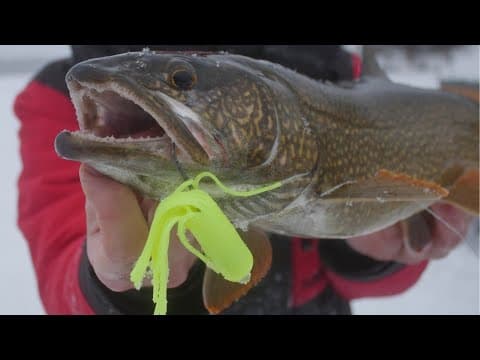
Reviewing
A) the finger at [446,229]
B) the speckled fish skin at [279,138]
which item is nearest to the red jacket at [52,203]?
the finger at [446,229]

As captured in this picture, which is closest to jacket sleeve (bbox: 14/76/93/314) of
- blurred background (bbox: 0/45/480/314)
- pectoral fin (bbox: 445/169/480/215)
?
blurred background (bbox: 0/45/480/314)

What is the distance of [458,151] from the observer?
170 cm

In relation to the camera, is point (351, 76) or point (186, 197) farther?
point (351, 76)

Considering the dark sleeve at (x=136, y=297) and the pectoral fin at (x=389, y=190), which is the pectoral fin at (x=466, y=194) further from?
the dark sleeve at (x=136, y=297)

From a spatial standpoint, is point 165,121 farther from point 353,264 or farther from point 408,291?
point 408,291

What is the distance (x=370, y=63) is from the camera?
1.73 meters

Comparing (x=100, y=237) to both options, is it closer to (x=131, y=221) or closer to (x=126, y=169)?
(x=131, y=221)

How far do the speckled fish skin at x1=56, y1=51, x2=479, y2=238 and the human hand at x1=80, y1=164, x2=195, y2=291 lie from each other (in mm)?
46

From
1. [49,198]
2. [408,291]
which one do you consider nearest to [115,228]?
[49,198]

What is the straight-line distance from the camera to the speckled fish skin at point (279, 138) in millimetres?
837

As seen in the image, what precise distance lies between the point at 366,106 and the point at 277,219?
48cm

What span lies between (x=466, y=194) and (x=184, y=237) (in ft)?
3.97

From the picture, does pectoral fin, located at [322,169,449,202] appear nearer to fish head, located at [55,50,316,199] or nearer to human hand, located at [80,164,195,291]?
fish head, located at [55,50,316,199]

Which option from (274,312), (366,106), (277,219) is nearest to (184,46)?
(366,106)
